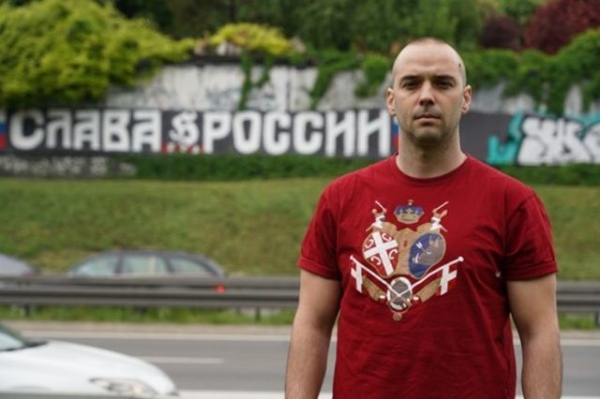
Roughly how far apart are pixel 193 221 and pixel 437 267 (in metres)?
29.5

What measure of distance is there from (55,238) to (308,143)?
9.12 meters

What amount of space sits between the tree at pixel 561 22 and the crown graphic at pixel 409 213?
53.6m

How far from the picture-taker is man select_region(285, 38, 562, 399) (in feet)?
13.1

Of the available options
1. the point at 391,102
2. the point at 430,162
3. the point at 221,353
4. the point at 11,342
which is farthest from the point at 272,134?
the point at 430,162

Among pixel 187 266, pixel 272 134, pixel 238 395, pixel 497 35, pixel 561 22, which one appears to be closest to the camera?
pixel 238 395

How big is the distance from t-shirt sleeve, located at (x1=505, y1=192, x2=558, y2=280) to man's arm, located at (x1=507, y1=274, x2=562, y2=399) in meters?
0.03

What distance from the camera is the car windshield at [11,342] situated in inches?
457

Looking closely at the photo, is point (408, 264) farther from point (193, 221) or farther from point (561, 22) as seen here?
point (561, 22)

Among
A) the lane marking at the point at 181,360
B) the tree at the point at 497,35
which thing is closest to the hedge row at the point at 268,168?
the lane marking at the point at 181,360

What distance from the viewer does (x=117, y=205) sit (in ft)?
113

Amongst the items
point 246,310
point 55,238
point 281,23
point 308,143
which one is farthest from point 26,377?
point 281,23

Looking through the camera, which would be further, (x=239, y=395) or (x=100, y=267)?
(x=100, y=267)

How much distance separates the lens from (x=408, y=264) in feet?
13.1

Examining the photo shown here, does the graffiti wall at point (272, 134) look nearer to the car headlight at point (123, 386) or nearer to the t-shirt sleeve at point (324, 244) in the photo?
the car headlight at point (123, 386)
